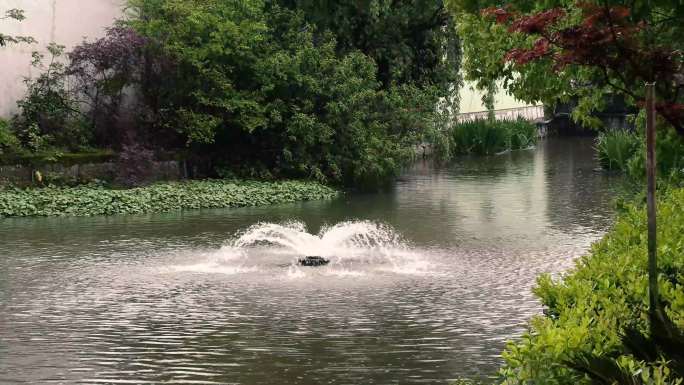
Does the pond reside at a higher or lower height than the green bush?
lower

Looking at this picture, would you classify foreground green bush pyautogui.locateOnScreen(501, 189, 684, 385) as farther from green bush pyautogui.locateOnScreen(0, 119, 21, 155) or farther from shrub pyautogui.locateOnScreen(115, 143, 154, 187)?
green bush pyautogui.locateOnScreen(0, 119, 21, 155)

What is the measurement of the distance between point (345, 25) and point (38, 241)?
11872mm

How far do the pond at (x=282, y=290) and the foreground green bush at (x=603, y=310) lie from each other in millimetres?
1526

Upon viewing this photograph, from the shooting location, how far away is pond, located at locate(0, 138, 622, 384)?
386 inches

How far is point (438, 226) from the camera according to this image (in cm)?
1919

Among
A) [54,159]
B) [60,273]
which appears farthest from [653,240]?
[54,159]

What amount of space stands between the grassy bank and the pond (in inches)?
32.5

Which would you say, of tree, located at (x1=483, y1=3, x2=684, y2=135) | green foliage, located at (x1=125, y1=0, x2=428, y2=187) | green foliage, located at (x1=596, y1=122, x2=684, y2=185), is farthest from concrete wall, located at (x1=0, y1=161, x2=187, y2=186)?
tree, located at (x1=483, y1=3, x2=684, y2=135)

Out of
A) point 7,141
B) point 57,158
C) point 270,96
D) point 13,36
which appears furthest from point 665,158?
point 13,36

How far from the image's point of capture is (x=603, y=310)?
6.90 m

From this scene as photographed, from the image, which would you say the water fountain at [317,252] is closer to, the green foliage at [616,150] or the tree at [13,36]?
the tree at [13,36]

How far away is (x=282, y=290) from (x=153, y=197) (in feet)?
30.9

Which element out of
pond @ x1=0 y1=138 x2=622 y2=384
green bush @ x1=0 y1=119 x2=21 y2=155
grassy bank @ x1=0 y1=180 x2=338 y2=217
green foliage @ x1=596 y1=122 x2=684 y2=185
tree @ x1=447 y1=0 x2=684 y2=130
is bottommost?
pond @ x1=0 y1=138 x2=622 y2=384

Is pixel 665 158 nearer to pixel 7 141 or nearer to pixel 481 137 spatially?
pixel 7 141
